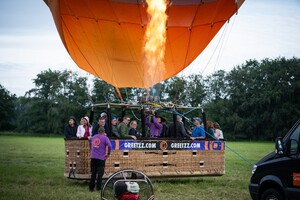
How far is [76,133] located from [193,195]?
365 cm

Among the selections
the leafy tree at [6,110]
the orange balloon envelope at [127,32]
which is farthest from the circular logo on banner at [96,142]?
the leafy tree at [6,110]

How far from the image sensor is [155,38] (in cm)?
1370

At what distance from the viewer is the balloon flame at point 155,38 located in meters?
13.4

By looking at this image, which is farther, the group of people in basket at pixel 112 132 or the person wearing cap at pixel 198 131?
the person wearing cap at pixel 198 131

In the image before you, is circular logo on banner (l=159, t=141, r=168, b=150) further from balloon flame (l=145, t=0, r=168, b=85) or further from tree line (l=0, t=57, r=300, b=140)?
tree line (l=0, t=57, r=300, b=140)

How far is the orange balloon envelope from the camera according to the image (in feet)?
44.5

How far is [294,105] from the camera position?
5878 centimetres

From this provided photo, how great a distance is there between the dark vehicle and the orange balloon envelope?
6998 millimetres

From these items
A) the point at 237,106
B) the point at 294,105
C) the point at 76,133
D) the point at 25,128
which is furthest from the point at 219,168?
the point at 25,128

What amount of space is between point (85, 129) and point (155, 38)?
3359 millimetres

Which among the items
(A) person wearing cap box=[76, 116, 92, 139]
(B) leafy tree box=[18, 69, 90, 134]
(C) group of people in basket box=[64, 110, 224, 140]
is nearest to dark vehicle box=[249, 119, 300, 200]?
(C) group of people in basket box=[64, 110, 224, 140]

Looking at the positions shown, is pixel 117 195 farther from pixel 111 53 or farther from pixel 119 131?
pixel 111 53

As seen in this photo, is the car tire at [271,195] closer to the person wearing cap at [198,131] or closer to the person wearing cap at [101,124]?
the person wearing cap at [101,124]

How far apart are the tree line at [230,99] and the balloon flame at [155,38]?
1368 inches
